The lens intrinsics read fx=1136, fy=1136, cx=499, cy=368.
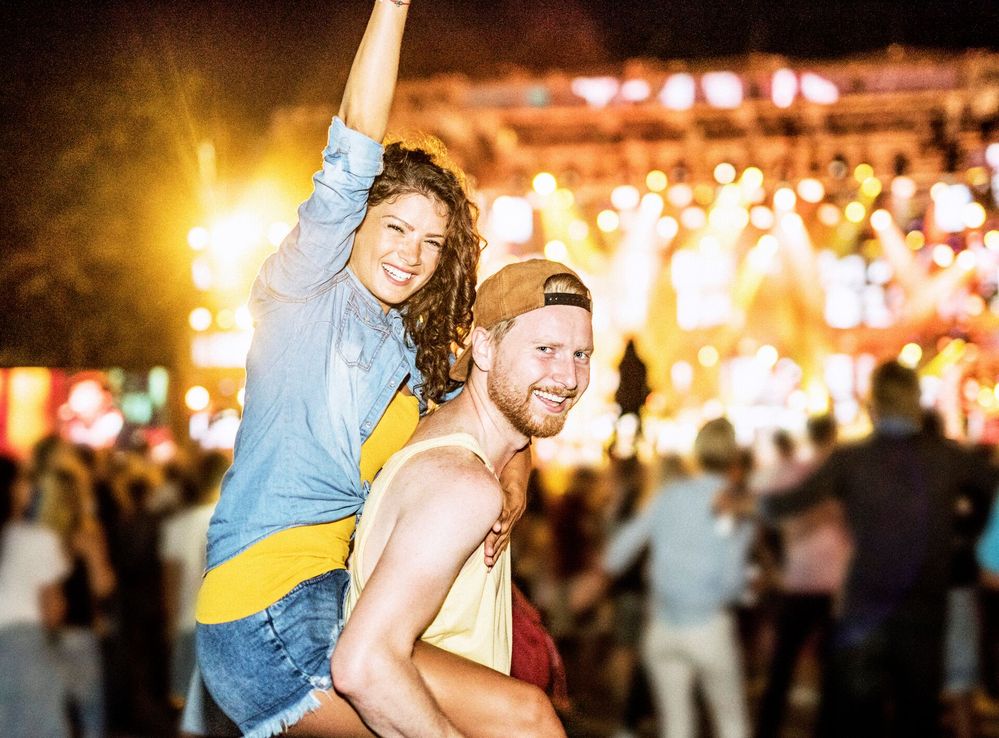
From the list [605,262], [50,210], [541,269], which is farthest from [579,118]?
[541,269]

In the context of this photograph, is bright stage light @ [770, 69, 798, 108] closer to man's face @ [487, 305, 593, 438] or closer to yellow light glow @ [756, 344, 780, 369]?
yellow light glow @ [756, 344, 780, 369]

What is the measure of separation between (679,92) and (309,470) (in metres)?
28.1

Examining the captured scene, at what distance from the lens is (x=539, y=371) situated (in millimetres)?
2697

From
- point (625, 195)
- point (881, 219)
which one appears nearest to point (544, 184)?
point (625, 195)

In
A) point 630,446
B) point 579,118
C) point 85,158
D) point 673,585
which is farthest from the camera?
point 579,118

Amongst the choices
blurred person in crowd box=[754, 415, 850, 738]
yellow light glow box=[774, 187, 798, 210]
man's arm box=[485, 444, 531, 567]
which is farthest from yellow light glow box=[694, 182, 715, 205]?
man's arm box=[485, 444, 531, 567]

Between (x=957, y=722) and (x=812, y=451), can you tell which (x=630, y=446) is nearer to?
(x=812, y=451)

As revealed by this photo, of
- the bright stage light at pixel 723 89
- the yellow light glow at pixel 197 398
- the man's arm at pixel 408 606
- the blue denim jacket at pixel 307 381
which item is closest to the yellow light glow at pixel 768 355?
the bright stage light at pixel 723 89

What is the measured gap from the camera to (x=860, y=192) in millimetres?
30234

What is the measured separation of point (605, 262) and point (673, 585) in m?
25.1

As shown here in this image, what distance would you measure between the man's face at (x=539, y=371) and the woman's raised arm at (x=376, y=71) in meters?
0.58

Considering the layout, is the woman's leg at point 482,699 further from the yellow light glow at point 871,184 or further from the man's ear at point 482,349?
the yellow light glow at point 871,184

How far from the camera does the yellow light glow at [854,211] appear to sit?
1189 inches

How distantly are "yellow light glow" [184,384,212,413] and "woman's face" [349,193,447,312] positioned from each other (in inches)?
728
